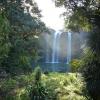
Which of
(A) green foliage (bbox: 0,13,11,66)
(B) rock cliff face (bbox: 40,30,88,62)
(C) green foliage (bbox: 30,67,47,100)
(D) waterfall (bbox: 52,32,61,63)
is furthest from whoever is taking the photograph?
(D) waterfall (bbox: 52,32,61,63)

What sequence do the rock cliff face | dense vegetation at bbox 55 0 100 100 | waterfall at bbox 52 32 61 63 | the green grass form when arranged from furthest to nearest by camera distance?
1. waterfall at bbox 52 32 61 63
2. the rock cliff face
3. the green grass
4. dense vegetation at bbox 55 0 100 100

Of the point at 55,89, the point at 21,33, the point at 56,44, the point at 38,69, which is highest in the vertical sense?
the point at 21,33

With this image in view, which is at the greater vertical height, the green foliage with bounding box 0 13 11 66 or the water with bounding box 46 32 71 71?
the green foliage with bounding box 0 13 11 66

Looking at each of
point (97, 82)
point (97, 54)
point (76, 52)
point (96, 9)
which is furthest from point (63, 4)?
point (76, 52)

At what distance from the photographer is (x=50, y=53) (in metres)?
45.5

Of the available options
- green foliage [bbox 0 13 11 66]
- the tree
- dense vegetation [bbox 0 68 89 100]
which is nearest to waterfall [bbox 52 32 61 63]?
the tree

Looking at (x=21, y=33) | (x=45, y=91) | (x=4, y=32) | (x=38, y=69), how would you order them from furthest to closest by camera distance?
Answer: (x=21, y=33), (x=38, y=69), (x=45, y=91), (x=4, y=32)

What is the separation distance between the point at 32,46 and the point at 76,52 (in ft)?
82.7

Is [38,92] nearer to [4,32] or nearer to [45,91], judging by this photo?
[45,91]

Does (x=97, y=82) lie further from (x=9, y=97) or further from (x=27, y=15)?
(x=27, y=15)

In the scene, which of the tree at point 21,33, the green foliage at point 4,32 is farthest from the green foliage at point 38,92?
the tree at point 21,33

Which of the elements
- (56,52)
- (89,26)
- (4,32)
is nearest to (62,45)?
(56,52)

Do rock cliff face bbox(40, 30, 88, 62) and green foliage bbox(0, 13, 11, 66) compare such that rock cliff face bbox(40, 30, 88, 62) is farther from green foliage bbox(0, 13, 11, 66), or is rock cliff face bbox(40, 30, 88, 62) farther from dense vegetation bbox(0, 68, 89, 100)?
green foliage bbox(0, 13, 11, 66)

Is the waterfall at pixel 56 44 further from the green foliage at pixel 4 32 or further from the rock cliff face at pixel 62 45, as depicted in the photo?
the green foliage at pixel 4 32
